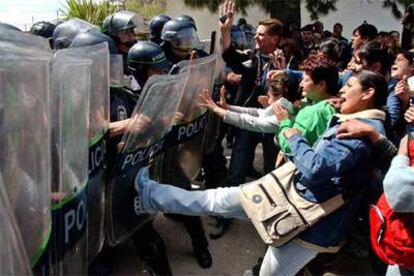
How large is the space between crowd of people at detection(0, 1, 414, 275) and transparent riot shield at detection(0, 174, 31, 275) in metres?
1.12

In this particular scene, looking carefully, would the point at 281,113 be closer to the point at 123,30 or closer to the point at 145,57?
the point at 145,57

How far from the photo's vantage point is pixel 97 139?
7.64 ft

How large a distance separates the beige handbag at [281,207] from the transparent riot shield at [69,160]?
78 centimetres

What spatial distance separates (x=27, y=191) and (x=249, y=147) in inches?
103

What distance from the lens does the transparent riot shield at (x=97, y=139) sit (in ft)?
7.27

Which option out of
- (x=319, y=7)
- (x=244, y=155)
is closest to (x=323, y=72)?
(x=244, y=155)

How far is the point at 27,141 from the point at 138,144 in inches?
46.4

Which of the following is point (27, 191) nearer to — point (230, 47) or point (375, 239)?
point (375, 239)

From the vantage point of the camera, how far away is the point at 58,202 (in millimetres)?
1646

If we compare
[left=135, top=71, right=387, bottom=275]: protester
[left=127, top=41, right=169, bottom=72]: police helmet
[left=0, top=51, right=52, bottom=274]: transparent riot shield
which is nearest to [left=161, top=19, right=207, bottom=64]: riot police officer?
[left=127, top=41, right=169, bottom=72]: police helmet

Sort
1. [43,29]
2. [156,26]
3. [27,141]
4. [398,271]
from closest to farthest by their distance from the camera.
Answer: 1. [27,141]
2. [398,271]
3. [156,26]
4. [43,29]

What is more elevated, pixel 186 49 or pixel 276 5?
pixel 186 49

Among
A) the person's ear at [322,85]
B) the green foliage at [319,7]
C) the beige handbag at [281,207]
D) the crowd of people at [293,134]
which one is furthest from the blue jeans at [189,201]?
the green foliage at [319,7]

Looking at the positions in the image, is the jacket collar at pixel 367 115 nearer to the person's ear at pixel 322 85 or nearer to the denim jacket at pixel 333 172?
the denim jacket at pixel 333 172
